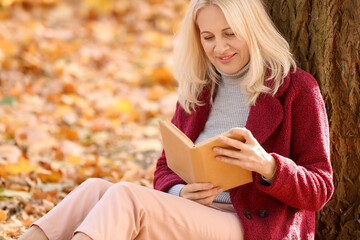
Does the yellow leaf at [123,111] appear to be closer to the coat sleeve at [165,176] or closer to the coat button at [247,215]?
the coat sleeve at [165,176]

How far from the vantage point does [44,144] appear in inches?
164

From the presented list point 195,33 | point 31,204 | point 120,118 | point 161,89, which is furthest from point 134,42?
point 195,33

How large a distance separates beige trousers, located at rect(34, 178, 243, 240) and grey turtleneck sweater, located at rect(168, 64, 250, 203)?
8.8 inches

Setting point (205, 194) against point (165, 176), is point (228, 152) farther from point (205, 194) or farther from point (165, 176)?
point (165, 176)

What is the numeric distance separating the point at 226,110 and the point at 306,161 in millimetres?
454

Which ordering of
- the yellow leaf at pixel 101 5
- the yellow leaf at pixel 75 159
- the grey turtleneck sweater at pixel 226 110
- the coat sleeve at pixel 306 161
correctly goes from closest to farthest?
the coat sleeve at pixel 306 161
the grey turtleneck sweater at pixel 226 110
the yellow leaf at pixel 75 159
the yellow leaf at pixel 101 5

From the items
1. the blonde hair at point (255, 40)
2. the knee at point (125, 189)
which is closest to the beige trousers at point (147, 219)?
the knee at point (125, 189)

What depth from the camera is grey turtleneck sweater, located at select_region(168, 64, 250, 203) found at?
97.4 inches

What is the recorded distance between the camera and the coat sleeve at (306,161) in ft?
6.98

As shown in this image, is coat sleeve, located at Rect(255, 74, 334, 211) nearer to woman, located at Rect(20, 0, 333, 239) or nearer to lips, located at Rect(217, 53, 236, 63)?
woman, located at Rect(20, 0, 333, 239)

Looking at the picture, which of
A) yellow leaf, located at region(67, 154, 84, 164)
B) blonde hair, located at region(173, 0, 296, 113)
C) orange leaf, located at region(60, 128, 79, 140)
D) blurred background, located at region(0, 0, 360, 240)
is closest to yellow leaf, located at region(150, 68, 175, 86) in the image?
blurred background, located at region(0, 0, 360, 240)

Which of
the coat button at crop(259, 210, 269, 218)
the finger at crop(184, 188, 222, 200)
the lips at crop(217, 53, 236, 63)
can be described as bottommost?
the coat button at crop(259, 210, 269, 218)

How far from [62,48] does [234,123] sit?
13.2 feet

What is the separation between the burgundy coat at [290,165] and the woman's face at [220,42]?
0.66ft
